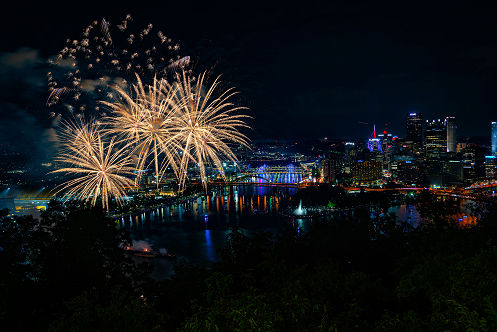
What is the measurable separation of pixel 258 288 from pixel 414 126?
52.4m

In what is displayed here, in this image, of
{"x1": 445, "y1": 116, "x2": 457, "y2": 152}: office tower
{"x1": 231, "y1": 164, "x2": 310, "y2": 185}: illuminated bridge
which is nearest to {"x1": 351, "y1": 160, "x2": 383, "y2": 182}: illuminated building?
{"x1": 231, "y1": 164, "x2": 310, "y2": 185}: illuminated bridge

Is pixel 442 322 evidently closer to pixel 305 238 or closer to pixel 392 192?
pixel 305 238

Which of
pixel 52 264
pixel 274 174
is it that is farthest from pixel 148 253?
pixel 274 174

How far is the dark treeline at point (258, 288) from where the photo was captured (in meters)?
1.50

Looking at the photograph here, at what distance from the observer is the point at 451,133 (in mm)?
41094

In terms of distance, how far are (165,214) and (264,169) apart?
2455 centimetres

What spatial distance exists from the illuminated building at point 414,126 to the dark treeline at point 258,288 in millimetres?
48231

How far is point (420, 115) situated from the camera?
48.4 meters

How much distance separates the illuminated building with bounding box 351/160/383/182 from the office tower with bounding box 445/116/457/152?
15.0m

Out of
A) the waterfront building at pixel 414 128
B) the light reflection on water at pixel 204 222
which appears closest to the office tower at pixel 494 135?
the waterfront building at pixel 414 128

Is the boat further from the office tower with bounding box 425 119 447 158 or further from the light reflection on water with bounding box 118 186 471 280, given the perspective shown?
the office tower with bounding box 425 119 447 158

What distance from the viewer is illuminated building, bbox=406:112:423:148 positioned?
157ft

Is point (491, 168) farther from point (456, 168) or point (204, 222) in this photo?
point (204, 222)

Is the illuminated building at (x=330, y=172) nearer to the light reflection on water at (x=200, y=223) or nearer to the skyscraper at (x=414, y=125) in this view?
the light reflection on water at (x=200, y=223)
